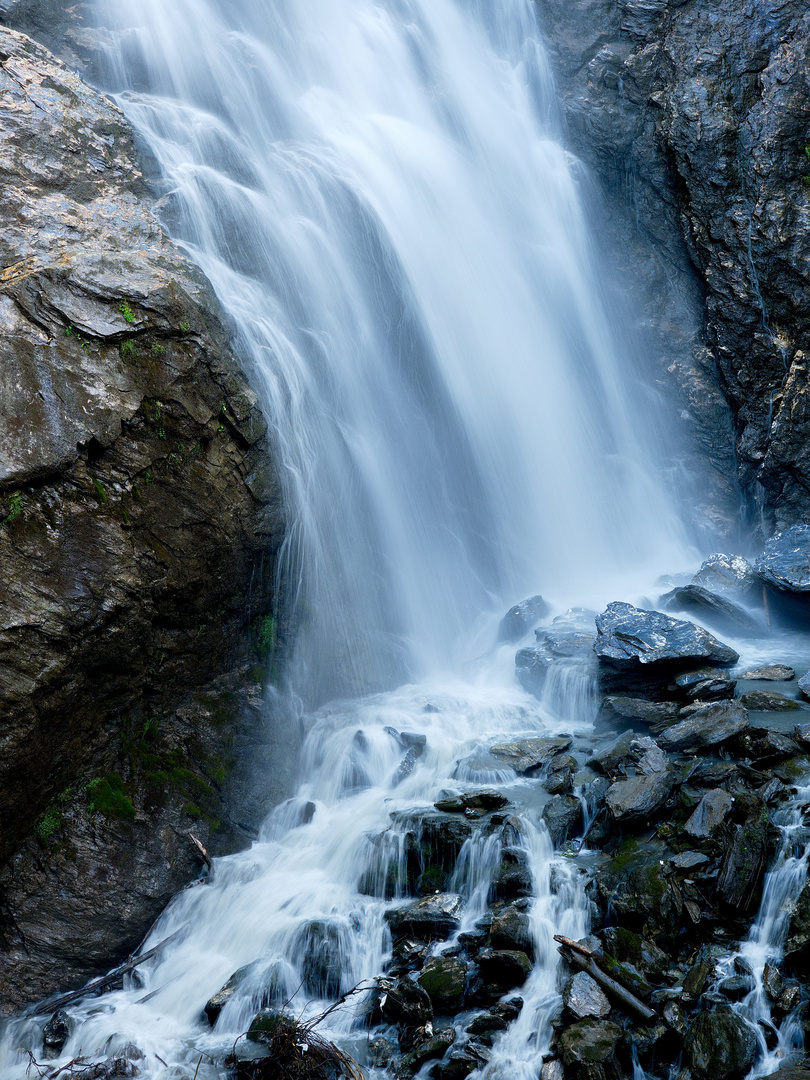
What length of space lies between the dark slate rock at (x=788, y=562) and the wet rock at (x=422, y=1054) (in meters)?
8.03

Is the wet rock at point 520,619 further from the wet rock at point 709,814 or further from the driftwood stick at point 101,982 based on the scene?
the driftwood stick at point 101,982

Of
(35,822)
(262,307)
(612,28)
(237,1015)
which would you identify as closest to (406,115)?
(612,28)

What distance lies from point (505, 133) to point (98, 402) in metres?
13.9

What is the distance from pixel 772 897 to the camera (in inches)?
201

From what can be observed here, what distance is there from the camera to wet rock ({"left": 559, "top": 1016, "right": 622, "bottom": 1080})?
4.28 meters

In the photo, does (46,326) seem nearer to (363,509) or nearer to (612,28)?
(363,509)

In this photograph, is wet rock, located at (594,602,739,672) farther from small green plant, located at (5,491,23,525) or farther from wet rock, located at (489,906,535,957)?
small green plant, located at (5,491,23,525)

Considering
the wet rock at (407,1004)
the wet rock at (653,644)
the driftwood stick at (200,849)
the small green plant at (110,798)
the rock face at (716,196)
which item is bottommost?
the wet rock at (407,1004)

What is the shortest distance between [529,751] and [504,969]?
3.12 m

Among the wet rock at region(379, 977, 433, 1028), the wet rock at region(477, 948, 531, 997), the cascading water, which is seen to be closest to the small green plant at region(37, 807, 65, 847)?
the cascading water

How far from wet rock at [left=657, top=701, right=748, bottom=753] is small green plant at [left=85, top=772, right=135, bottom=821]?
18.5 ft

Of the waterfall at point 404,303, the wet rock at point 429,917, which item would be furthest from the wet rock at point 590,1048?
the waterfall at point 404,303

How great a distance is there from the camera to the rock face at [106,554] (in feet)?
20.2

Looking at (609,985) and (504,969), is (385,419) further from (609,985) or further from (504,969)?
(609,985)
